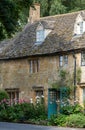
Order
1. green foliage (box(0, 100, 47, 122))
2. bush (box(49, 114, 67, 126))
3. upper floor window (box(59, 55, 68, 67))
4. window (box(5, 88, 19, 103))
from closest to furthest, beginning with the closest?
bush (box(49, 114, 67, 126)) < green foliage (box(0, 100, 47, 122)) < upper floor window (box(59, 55, 68, 67)) < window (box(5, 88, 19, 103))

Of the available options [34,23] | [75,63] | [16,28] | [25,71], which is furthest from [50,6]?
[16,28]

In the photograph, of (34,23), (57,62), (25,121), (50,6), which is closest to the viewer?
(25,121)

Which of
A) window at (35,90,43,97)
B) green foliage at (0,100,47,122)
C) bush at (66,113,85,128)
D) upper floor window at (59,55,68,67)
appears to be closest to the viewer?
bush at (66,113,85,128)

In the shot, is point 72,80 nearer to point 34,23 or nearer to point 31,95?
point 31,95

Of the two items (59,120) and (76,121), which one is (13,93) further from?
(76,121)

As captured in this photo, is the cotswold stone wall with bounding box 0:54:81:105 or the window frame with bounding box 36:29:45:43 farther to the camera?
the window frame with bounding box 36:29:45:43

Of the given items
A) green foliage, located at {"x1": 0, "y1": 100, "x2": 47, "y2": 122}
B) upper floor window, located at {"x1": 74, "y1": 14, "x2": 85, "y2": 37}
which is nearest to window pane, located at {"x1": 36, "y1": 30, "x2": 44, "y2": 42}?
upper floor window, located at {"x1": 74, "y1": 14, "x2": 85, "y2": 37}

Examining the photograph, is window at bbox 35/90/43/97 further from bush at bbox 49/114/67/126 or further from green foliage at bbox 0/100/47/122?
bush at bbox 49/114/67/126

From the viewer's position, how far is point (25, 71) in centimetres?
4694

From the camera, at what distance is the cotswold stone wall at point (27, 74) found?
4359 cm

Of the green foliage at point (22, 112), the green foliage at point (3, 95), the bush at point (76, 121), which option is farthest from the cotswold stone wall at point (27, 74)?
the bush at point (76, 121)

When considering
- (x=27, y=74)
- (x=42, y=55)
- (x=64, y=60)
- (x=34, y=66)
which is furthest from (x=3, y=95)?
(x=64, y=60)

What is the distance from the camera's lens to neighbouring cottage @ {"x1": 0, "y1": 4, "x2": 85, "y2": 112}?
42000 millimetres

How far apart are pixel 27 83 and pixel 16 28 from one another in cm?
1990
